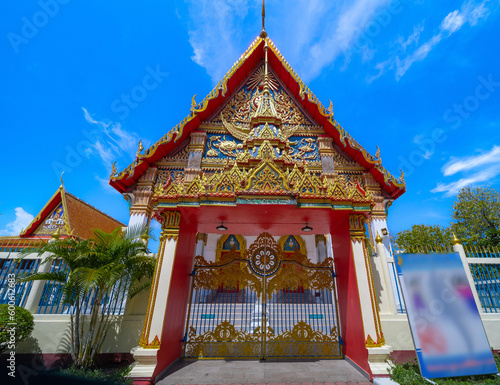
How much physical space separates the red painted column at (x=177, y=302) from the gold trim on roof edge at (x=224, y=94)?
17.5 feet

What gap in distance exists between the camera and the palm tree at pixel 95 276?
169 inches

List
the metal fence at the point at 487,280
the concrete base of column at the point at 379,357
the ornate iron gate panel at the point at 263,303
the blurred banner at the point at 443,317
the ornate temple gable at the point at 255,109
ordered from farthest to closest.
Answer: the ornate temple gable at the point at 255,109
the metal fence at the point at 487,280
the ornate iron gate panel at the point at 263,303
the concrete base of column at the point at 379,357
the blurred banner at the point at 443,317

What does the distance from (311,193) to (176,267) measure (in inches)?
118

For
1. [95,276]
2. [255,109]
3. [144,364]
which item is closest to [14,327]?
[95,276]

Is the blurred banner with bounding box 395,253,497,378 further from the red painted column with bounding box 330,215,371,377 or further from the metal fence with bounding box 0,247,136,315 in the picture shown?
the metal fence with bounding box 0,247,136,315

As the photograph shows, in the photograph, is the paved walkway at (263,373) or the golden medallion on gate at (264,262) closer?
the paved walkway at (263,373)

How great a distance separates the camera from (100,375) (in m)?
3.91

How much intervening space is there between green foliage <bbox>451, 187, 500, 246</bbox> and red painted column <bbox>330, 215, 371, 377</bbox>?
15.7 metres

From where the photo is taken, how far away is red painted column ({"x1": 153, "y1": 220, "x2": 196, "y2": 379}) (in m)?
4.21

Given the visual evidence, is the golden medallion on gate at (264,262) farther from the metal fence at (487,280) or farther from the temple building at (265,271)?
the metal fence at (487,280)

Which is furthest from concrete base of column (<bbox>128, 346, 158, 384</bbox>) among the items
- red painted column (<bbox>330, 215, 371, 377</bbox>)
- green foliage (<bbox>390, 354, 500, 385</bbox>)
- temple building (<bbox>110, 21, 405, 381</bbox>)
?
green foliage (<bbox>390, 354, 500, 385</bbox>)

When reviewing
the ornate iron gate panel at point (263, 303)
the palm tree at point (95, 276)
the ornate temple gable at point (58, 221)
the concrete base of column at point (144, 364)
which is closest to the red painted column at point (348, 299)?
the ornate iron gate panel at point (263, 303)

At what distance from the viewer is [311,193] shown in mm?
4703

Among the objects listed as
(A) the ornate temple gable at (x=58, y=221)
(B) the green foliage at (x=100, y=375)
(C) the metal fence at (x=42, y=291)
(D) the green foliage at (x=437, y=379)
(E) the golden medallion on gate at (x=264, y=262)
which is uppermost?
(A) the ornate temple gable at (x=58, y=221)
